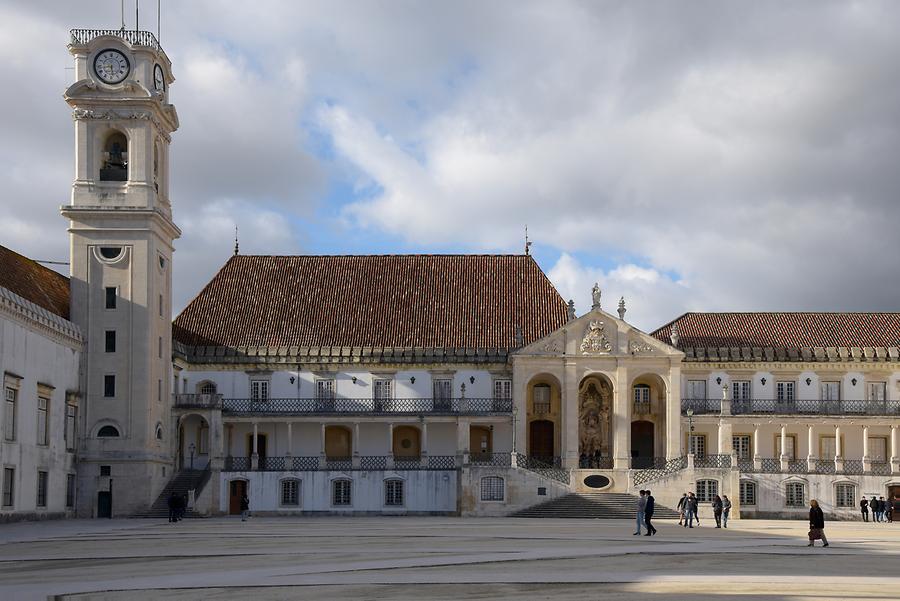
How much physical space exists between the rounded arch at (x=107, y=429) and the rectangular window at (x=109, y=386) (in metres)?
0.99

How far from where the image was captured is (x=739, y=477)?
52531 mm

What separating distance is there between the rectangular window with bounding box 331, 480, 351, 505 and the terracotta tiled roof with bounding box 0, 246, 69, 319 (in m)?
12.5

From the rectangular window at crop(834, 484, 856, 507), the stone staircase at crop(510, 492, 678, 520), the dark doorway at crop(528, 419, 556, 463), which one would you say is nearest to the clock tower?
the stone staircase at crop(510, 492, 678, 520)

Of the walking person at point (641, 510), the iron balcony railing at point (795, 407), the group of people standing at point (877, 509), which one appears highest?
the iron balcony railing at point (795, 407)

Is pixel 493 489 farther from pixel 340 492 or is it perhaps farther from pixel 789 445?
pixel 789 445

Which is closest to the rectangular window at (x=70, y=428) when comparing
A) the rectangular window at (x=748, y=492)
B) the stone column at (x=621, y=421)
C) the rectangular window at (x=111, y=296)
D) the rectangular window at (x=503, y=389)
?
the rectangular window at (x=111, y=296)

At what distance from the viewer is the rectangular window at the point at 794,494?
53.3m

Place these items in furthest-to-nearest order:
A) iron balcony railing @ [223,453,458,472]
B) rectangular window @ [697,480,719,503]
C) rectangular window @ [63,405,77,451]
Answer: iron balcony railing @ [223,453,458,472], rectangular window @ [697,480,719,503], rectangular window @ [63,405,77,451]

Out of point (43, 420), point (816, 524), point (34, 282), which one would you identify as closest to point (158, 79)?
point (34, 282)

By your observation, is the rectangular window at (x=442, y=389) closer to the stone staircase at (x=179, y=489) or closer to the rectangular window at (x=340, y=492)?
the rectangular window at (x=340, y=492)

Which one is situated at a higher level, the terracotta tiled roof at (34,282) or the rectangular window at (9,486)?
the terracotta tiled roof at (34,282)

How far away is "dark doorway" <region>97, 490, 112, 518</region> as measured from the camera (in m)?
50.2

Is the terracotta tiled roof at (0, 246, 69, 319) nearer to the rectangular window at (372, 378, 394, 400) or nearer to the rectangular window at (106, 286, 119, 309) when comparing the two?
the rectangular window at (106, 286, 119, 309)

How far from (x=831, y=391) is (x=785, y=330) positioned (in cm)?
359
